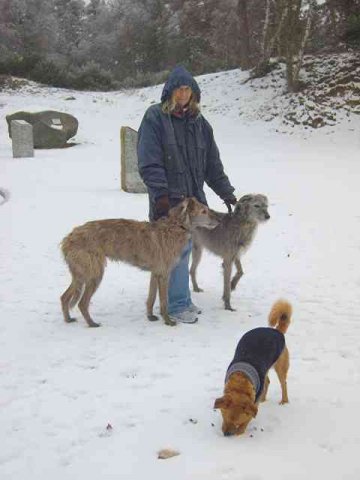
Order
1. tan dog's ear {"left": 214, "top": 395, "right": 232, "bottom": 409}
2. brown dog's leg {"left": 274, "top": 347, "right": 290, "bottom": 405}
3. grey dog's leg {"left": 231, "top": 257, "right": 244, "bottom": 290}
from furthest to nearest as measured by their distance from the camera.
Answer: grey dog's leg {"left": 231, "top": 257, "right": 244, "bottom": 290}
brown dog's leg {"left": 274, "top": 347, "right": 290, "bottom": 405}
tan dog's ear {"left": 214, "top": 395, "right": 232, "bottom": 409}

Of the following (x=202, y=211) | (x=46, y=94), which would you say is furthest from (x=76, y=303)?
(x=46, y=94)

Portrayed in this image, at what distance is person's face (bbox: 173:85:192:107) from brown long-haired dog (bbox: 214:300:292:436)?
2.25 metres

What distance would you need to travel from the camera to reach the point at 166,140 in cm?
482

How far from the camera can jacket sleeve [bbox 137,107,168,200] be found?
4734mm

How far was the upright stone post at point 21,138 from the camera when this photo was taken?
1550 centimetres

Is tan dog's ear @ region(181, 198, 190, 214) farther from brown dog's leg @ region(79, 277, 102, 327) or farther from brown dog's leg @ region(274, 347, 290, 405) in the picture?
brown dog's leg @ region(274, 347, 290, 405)

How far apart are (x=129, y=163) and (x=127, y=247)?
22.3ft

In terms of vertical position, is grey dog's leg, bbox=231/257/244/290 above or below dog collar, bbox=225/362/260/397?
below

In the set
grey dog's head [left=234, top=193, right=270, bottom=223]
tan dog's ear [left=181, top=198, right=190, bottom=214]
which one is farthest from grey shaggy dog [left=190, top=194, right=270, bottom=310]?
tan dog's ear [left=181, top=198, right=190, bottom=214]

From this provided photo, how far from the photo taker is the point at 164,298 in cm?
512

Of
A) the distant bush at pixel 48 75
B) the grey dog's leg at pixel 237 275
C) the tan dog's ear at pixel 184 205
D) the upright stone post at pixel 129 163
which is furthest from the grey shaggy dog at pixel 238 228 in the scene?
the distant bush at pixel 48 75

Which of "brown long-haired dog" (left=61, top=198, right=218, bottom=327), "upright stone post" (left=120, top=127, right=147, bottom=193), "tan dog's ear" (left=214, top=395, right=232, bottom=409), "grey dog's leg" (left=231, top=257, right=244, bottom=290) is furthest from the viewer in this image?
"upright stone post" (left=120, top=127, right=147, bottom=193)

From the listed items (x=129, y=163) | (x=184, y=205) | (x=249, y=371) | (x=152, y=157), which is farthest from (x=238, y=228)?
(x=129, y=163)

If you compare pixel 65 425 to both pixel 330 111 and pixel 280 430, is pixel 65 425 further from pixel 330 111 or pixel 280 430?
pixel 330 111
